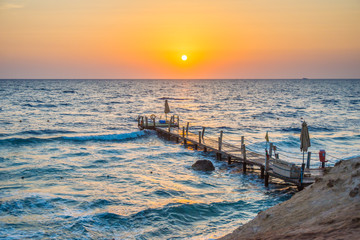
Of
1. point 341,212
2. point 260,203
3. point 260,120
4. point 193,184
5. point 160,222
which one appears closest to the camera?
point 341,212

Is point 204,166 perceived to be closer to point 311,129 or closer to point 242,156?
point 242,156

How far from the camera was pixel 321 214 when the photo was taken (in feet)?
27.7

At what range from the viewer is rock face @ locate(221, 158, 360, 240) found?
746 centimetres

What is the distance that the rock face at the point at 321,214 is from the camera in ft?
24.5

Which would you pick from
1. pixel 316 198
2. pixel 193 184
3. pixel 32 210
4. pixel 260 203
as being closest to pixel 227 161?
pixel 193 184

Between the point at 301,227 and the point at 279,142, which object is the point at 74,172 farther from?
the point at 279,142

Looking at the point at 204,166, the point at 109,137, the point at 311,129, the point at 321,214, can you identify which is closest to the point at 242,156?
the point at 204,166

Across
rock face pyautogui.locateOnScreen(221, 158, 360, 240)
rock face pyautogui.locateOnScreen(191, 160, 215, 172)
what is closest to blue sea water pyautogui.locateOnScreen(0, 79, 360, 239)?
rock face pyautogui.locateOnScreen(191, 160, 215, 172)

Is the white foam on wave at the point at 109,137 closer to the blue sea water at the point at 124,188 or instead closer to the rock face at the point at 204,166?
the blue sea water at the point at 124,188

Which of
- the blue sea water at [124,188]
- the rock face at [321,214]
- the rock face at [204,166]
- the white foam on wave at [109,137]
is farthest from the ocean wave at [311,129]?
the rock face at [321,214]

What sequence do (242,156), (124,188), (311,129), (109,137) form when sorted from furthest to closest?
(311,129), (109,137), (242,156), (124,188)

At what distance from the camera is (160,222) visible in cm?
1403

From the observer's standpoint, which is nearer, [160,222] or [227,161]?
[160,222]

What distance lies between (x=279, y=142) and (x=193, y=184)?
16.7 m
